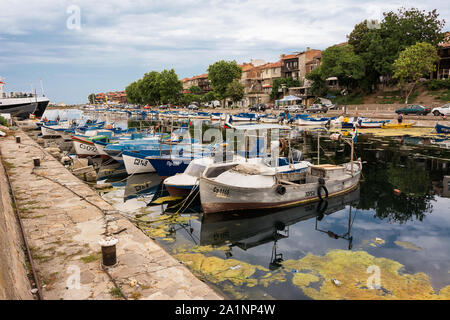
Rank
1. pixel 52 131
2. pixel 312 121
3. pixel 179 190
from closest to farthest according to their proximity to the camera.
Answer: pixel 179 190
pixel 52 131
pixel 312 121

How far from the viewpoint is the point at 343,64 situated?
63.7 meters

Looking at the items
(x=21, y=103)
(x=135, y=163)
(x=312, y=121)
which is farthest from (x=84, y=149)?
(x=21, y=103)

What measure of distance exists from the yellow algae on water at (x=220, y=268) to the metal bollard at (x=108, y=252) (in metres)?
2.63

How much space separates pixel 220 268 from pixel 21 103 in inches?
2782

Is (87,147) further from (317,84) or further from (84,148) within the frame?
(317,84)

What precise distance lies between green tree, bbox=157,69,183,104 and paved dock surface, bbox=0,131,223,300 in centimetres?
9389

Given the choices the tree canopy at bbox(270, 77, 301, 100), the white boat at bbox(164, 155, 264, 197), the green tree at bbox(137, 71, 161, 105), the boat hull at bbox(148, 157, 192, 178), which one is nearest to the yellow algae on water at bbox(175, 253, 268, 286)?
the white boat at bbox(164, 155, 264, 197)

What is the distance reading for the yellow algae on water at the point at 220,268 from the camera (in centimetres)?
895

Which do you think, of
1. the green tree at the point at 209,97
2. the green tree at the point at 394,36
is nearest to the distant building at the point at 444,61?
the green tree at the point at 394,36

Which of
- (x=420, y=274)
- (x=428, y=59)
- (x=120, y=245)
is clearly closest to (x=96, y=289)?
(x=120, y=245)

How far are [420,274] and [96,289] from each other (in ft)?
29.2

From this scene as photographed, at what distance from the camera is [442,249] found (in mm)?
10969

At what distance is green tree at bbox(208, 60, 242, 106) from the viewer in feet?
287

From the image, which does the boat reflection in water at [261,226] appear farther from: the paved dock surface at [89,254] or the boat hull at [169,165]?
the boat hull at [169,165]
